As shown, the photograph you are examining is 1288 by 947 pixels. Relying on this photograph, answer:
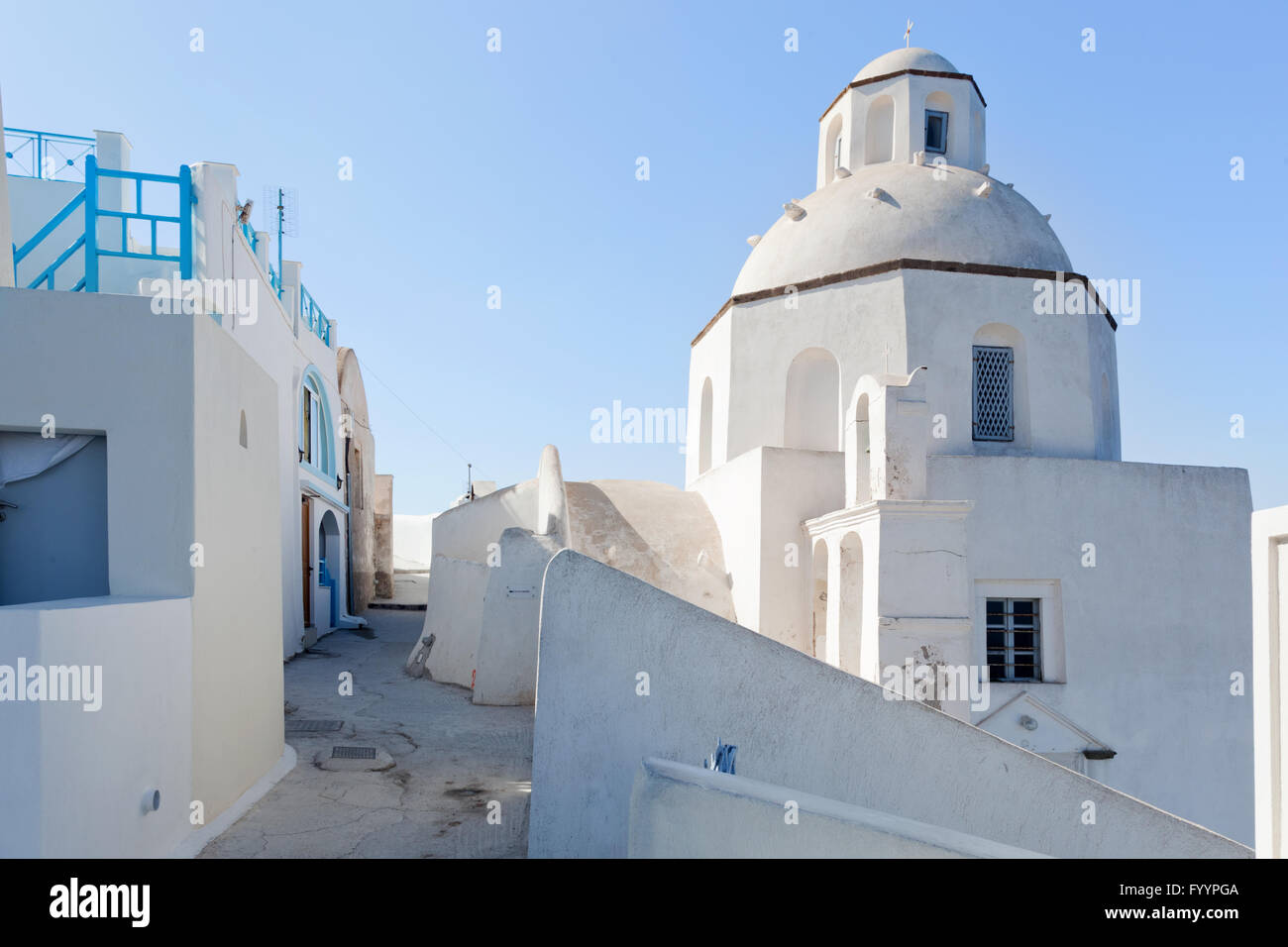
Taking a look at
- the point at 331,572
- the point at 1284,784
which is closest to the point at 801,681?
the point at 1284,784

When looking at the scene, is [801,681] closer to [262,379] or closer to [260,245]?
[262,379]

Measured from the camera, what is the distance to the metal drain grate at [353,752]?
25.2ft

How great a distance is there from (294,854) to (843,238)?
38.5 ft

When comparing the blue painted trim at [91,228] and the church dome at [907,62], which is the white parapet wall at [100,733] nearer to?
the blue painted trim at [91,228]

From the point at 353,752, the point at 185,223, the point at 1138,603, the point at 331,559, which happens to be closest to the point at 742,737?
the point at 353,752

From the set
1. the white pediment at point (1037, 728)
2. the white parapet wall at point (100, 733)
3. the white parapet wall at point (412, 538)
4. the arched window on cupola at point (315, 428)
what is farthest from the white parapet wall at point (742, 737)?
the white parapet wall at point (412, 538)

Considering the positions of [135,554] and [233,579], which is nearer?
[135,554]

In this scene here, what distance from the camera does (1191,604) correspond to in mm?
11945

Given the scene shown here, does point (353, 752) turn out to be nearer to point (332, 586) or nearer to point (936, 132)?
point (332, 586)

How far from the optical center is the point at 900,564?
8672 mm

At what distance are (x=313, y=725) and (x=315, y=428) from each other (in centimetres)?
963

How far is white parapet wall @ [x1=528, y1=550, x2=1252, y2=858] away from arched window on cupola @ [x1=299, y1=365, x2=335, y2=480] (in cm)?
1203

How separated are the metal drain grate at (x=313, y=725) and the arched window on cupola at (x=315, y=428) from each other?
288 inches
